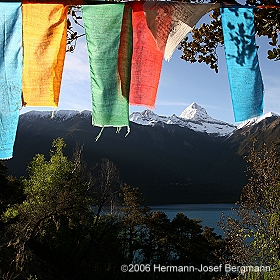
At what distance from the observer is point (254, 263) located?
9.70 metres

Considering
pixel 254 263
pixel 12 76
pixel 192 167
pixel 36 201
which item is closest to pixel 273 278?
pixel 254 263

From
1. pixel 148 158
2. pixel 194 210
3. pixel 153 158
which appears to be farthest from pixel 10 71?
pixel 153 158

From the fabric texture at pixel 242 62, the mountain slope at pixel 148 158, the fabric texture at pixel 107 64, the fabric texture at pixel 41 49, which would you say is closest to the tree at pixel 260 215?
the fabric texture at pixel 242 62

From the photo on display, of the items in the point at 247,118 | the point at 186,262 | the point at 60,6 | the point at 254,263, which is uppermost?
the point at 60,6

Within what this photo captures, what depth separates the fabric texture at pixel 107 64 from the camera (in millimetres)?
2242

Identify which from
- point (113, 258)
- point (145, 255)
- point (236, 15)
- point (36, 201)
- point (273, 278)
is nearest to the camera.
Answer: point (236, 15)

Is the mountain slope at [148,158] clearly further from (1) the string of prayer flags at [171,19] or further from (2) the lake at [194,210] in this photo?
(1) the string of prayer flags at [171,19]

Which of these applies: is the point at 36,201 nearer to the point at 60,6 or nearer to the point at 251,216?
the point at 251,216

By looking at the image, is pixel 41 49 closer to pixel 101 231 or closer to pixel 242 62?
pixel 242 62

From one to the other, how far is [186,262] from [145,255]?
2633 millimetres

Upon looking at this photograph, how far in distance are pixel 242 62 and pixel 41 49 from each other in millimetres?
1485

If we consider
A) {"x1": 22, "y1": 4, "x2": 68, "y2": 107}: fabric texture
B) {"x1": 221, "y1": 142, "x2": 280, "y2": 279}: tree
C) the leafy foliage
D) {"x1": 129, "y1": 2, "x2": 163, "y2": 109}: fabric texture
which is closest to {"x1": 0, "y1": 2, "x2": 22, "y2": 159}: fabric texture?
{"x1": 22, "y1": 4, "x2": 68, "y2": 107}: fabric texture

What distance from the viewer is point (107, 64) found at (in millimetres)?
2262

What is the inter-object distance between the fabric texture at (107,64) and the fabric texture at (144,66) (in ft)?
0.73
